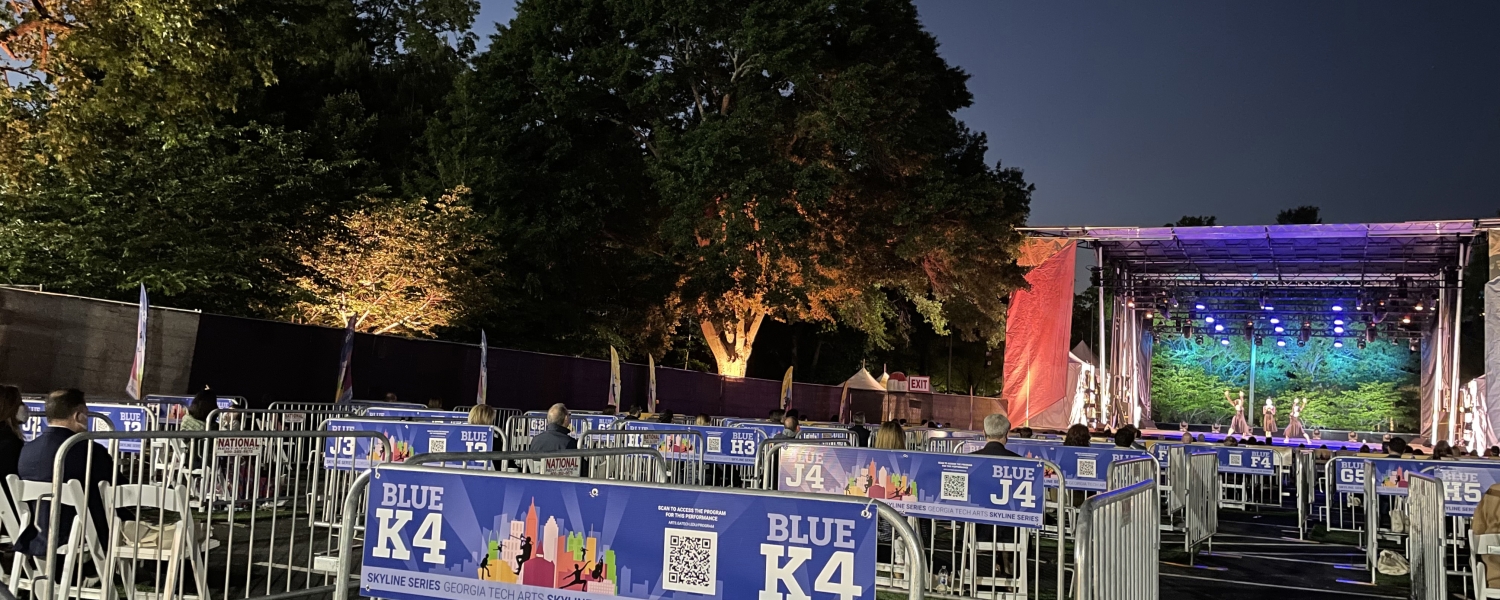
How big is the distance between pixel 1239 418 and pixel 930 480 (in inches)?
1335

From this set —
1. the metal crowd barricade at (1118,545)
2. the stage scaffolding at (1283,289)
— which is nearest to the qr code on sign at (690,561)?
the metal crowd barricade at (1118,545)

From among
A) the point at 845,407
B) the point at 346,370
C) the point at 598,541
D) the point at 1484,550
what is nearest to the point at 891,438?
the point at 1484,550

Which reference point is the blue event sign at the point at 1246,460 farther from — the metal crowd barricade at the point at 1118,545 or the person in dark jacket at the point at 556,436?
the metal crowd barricade at the point at 1118,545

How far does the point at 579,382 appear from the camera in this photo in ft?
94.5

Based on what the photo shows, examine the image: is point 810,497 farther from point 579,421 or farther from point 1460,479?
point 579,421

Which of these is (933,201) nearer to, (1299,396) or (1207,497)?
(1299,396)

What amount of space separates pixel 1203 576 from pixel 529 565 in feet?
29.6

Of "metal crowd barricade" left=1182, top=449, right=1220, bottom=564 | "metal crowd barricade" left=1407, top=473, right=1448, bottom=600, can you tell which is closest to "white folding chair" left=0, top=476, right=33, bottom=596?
"metal crowd barricade" left=1407, top=473, right=1448, bottom=600

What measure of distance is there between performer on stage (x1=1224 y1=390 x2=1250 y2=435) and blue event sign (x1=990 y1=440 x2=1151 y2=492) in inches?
1051

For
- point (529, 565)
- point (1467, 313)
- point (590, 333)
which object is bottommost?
point (529, 565)

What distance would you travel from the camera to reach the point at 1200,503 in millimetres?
13820

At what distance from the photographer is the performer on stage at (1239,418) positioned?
38875mm

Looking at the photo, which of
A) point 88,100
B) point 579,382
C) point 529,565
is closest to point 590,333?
point 579,382

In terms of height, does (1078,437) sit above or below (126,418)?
above
